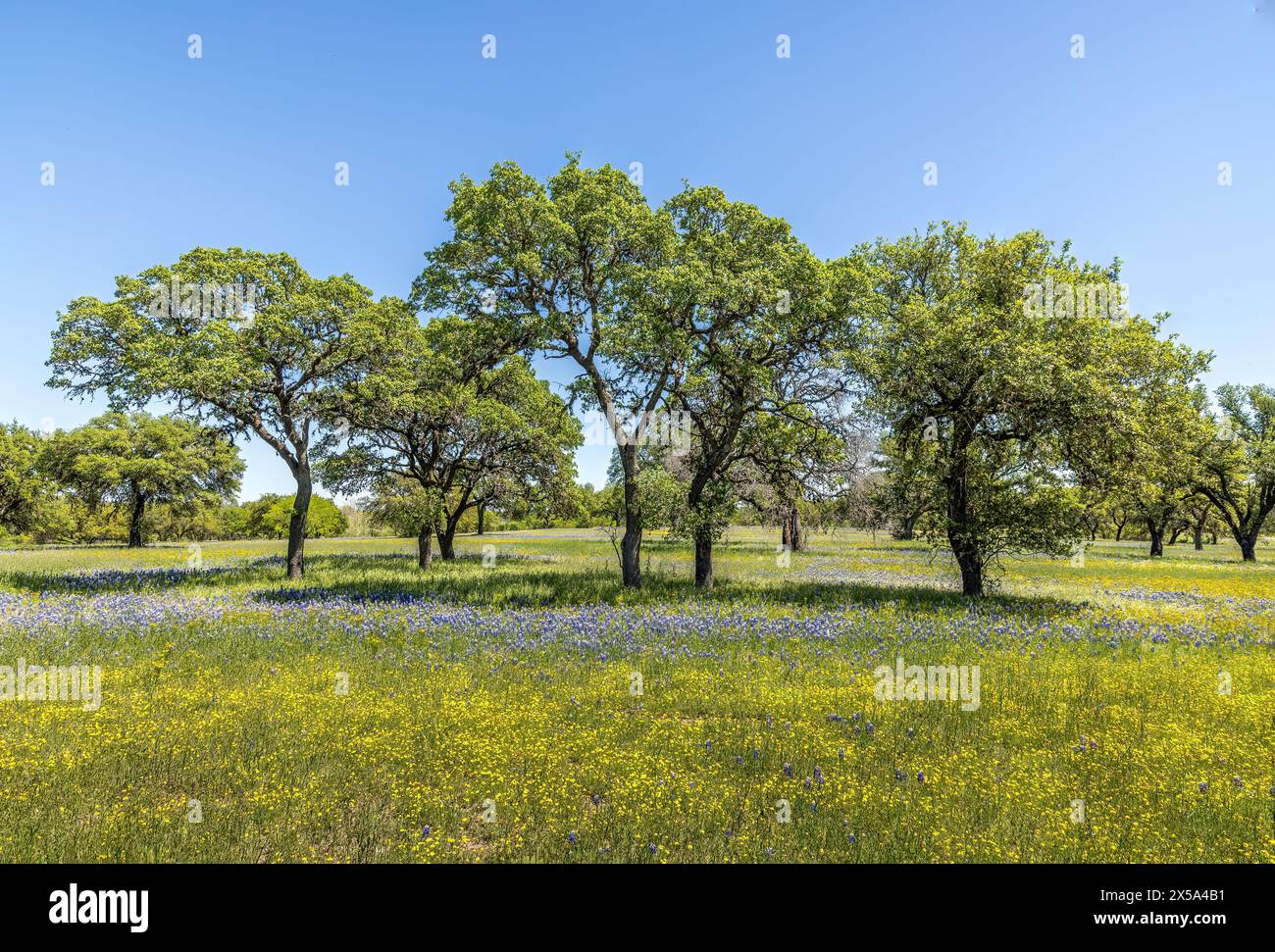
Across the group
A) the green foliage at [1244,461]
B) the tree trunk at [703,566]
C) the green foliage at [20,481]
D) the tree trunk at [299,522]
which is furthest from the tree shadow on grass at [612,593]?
the green foliage at [20,481]

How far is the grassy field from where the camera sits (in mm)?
4473

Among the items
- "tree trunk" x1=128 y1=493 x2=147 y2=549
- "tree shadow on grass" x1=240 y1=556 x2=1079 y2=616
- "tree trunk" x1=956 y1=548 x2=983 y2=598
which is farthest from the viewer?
"tree trunk" x1=128 y1=493 x2=147 y2=549

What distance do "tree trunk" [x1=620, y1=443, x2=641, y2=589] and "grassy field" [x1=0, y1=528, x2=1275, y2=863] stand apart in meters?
4.80

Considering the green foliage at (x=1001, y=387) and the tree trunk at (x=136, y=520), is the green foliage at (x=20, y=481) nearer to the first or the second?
the tree trunk at (x=136, y=520)

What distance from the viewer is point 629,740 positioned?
6.37m

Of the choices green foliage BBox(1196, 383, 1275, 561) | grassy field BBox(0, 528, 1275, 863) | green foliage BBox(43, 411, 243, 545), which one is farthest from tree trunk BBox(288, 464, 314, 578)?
green foliage BBox(1196, 383, 1275, 561)

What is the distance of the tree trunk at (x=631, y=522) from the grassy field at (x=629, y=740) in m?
4.80

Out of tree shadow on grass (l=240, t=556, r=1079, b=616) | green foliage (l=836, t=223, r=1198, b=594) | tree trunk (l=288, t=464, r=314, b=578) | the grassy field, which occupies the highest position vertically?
green foliage (l=836, t=223, r=1198, b=594)

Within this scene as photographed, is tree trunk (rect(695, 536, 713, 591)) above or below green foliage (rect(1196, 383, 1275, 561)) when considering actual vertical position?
below

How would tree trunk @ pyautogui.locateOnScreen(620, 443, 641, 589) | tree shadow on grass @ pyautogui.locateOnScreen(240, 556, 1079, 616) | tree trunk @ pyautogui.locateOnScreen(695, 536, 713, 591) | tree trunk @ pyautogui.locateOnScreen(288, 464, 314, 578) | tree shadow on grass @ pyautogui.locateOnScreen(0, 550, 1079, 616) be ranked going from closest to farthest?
tree shadow on grass @ pyautogui.locateOnScreen(240, 556, 1079, 616)
tree shadow on grass @ pyautogui.locateOnScreen(0, 550, 1079, 616)
tree trunk @ pyautogui.locateOnScreen(620, 443, 641, 589)
tree trunk @ pyautogui.locateOnScreen(695, 536, 713, 591)
tree trunk @ pyautogui.locateOnScreen(288, 464, 314, 578)

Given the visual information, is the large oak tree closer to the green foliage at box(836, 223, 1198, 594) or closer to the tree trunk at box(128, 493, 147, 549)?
the green foliage at box(836, 223, 1198, 594)

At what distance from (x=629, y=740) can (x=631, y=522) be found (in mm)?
12030
